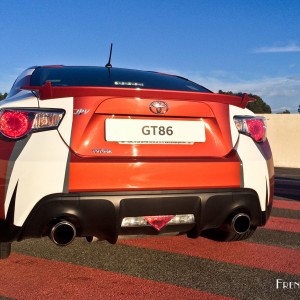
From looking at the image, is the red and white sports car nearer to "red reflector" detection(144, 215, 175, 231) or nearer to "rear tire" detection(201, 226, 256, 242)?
"red reflector" detection(144, 215, 175, 231)

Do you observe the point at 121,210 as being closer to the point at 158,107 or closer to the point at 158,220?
the point at 158,220

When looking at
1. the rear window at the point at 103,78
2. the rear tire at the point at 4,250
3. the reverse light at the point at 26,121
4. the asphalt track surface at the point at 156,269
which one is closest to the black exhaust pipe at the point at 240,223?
the asphalt track surface at the point at 156,269

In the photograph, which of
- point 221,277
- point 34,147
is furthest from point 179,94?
point 221,277

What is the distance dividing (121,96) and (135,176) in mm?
522

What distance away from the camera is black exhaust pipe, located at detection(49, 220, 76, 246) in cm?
265

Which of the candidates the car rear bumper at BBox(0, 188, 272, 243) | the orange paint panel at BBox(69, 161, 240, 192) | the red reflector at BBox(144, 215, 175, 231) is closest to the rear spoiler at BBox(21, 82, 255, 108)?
the orange paint panel at BBox(69, 161, 240, 192)

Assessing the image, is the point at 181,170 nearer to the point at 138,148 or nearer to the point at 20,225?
the point at 138,148

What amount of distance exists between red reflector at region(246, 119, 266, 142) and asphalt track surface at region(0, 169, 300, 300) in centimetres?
95

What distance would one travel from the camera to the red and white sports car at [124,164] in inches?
103

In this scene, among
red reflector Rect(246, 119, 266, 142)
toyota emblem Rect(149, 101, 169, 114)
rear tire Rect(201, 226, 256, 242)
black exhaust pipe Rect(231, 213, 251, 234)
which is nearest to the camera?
toyota emblem Rect(149, 101, 169, 114)

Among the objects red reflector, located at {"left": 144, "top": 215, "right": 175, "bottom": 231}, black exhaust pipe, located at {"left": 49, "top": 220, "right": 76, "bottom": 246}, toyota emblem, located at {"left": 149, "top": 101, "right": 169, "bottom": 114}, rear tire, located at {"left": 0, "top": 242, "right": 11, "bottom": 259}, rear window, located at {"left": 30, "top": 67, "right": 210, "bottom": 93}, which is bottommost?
rear tire, located at {"left": 0, "top": 242, "right": 11, "bottom": 259}

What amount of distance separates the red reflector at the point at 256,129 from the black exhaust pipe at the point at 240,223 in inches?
21.9

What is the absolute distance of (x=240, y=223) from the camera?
300 centimetres

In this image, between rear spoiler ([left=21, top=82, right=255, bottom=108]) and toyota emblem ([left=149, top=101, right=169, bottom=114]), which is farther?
toyota emblem ([left=149, top=101, right=169, bottom=114])
